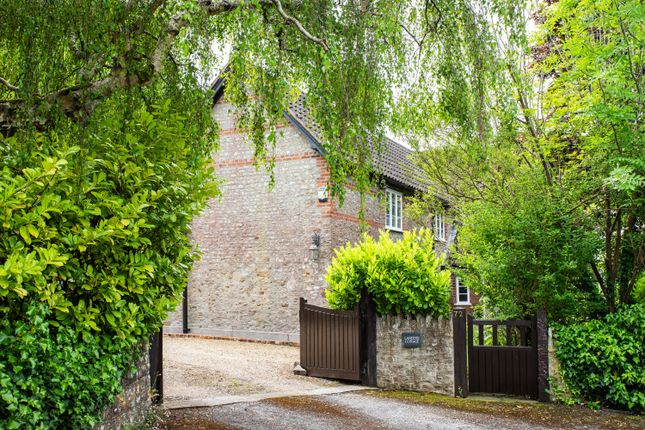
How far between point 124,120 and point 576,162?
895cm

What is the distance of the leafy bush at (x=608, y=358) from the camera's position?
30.8 feet

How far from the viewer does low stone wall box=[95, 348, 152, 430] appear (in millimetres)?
5945

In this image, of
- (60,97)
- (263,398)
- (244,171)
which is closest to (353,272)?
(263,398)

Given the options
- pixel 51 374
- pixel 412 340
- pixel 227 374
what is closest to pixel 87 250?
pixel 51 374

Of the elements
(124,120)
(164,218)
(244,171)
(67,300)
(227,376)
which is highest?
(244,171)

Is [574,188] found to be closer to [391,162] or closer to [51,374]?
[51,374]

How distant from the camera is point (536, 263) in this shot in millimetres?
9984

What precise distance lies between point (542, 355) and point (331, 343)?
3801 millimetres

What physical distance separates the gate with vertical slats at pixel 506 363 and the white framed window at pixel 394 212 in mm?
10202

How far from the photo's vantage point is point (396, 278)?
10844 millimetres

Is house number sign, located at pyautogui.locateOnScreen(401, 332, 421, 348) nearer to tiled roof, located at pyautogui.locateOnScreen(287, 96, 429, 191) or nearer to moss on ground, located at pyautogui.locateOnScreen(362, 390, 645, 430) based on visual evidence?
moss on ground, located at pyautogui.locateOnScreen(362, 390, 645, 430)

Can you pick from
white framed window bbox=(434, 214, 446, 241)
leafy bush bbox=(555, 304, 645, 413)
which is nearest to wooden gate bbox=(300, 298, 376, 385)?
leafy bush bbox=(555, 304, 645, 413)

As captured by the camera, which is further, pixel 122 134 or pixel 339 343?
pixel 339 343

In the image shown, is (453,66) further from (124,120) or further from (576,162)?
(576,162)
